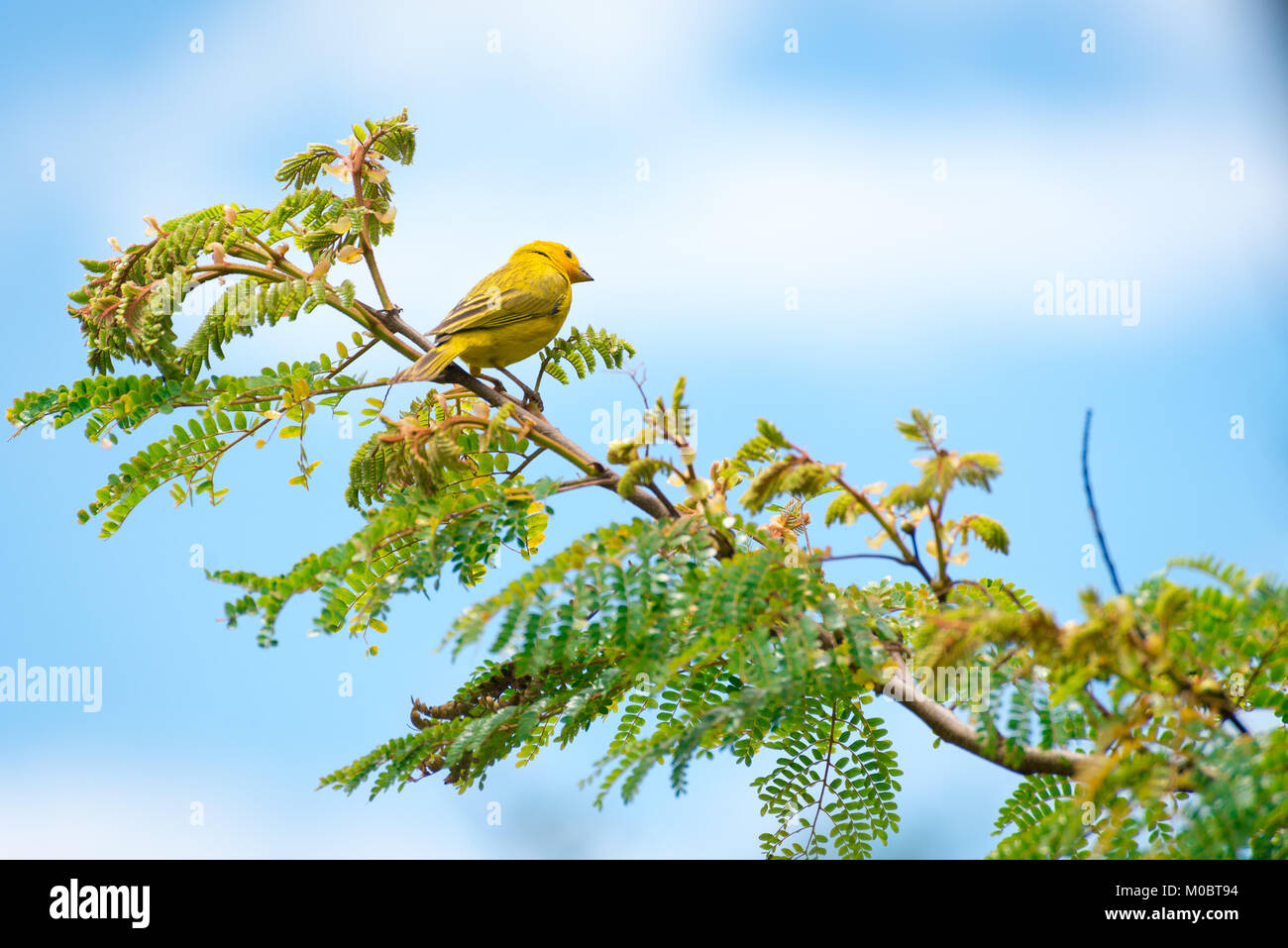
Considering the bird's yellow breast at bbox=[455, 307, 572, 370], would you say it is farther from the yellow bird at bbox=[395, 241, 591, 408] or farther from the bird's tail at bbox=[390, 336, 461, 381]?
the bird's tail at bbox=[390, 336, 461, 381]

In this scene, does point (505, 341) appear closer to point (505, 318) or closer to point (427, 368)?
point (505, 318)

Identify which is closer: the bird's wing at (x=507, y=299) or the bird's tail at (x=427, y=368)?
the bird's tail at (x=427, y=368)

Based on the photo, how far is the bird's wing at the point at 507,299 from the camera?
3.28m

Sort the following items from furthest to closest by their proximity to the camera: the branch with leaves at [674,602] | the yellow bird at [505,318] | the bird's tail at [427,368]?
the yellow bird at [505,318], the bird's tail at [427,368], the branch with leaves at [674,602]

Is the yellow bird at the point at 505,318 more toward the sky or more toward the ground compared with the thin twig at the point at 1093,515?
more toward the sky

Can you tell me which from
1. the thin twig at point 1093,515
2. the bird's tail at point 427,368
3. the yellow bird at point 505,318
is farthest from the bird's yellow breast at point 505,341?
the thin twig at point 1093,515

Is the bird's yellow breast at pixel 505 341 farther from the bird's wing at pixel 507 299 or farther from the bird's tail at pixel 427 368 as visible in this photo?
the bird's tail at pixel 427 368

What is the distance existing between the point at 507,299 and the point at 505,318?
9 cm

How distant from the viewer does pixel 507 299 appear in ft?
11.4

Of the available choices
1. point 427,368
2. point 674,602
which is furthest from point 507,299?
point 674,602
